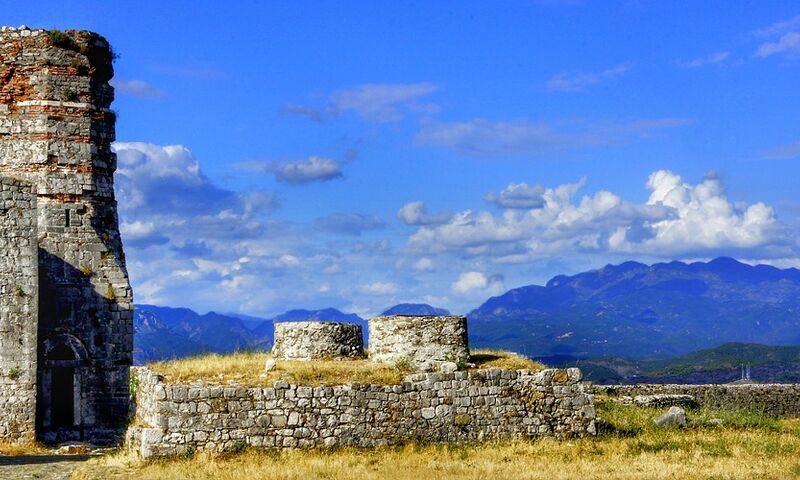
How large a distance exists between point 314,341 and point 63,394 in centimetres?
1120

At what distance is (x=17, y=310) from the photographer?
97.2ft

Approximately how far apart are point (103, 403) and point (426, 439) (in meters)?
13.6

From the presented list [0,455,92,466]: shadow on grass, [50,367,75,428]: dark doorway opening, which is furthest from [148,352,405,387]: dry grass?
[50,367,75,428]: dark doorway opening

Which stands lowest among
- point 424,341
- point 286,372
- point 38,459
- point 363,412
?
point 38,459

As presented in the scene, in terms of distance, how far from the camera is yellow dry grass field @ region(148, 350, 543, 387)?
2295 cm

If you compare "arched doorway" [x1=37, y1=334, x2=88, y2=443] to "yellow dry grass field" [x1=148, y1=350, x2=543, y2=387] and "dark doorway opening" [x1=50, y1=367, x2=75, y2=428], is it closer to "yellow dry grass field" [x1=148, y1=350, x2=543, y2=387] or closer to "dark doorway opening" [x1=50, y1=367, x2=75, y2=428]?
"dark doorway opening" [x1=50, y1=367, x2=75, y2=428]

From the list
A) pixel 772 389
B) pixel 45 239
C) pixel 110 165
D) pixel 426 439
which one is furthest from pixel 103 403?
pixel 772 389

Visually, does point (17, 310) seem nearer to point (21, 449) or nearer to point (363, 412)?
point (21, 449)

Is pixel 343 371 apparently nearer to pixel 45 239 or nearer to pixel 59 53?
pixel 45 239

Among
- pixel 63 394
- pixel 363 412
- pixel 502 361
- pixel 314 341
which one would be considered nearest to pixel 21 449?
pixel 63 394

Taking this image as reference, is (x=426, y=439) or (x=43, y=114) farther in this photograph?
(x=43, y=114)

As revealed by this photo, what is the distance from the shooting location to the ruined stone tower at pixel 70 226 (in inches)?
1271

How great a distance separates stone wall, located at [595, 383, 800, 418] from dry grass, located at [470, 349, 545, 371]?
10.2m

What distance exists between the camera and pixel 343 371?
23.7 m
